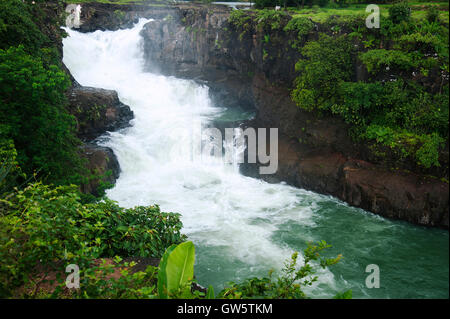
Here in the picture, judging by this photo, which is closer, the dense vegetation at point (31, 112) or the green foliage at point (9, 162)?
the green foliage at point (9, 162)

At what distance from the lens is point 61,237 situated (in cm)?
390

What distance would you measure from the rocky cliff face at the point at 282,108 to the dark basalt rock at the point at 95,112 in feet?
20.4

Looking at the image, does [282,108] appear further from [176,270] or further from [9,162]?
[176,270]

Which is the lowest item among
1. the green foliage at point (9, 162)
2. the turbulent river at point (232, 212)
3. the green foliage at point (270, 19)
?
the turbulent river at point (232, 212)

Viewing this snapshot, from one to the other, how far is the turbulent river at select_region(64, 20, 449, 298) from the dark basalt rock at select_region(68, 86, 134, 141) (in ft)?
2.06

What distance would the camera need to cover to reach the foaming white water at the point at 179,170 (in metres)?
9.79

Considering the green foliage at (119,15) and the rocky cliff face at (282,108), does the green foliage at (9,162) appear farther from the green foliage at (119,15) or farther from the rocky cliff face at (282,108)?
the green foliage at (119,15)

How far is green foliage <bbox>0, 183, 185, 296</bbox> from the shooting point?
3.53 metres

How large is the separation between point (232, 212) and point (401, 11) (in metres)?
8.66

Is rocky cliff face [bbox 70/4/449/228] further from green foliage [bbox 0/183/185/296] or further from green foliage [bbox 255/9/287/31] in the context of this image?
green foliage [bbox 0/183/185/296]

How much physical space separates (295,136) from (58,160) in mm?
8971

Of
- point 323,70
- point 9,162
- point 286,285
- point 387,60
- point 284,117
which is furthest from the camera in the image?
point 284,117

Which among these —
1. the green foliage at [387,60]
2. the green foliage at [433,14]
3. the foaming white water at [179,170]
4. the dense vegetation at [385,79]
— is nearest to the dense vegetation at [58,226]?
the foaming white water at [179,170]

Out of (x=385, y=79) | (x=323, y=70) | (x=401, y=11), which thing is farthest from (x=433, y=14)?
(x=323, y=70)
